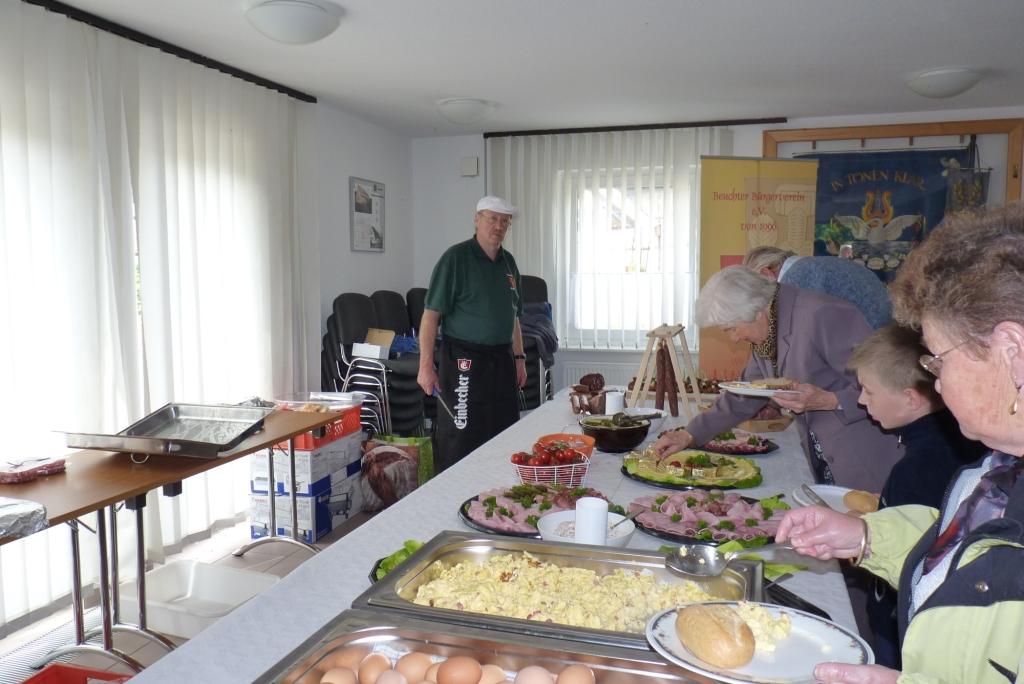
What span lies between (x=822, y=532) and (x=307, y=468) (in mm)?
3001

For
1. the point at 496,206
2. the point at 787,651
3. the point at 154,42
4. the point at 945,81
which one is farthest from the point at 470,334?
the point at 945,81

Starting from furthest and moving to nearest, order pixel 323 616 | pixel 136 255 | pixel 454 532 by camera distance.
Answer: pixel 136 255, pixel 454 532, pixel 323 616

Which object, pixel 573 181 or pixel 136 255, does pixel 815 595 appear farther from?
pixel 573 181

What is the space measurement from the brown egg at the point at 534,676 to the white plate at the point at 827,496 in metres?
0.90

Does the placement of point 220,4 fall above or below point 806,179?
above

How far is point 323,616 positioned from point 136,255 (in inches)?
117

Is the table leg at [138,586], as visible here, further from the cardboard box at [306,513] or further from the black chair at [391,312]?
the black chair at [391,312]

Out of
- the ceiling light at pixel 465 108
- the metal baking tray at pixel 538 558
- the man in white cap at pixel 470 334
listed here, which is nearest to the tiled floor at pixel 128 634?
the man in white cap at pixel 470 334

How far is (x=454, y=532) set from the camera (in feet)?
4.76

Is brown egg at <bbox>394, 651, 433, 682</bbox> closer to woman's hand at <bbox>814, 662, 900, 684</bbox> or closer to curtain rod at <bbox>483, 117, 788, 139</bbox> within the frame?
woman's hand at <bbox>814, 662, 900, 684</bbox>

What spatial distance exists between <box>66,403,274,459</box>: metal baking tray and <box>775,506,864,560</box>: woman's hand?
71.4 inches

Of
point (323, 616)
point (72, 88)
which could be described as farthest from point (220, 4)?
point (323, 616)

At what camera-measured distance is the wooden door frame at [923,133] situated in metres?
5.58

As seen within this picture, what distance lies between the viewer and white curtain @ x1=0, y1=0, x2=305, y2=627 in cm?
304
